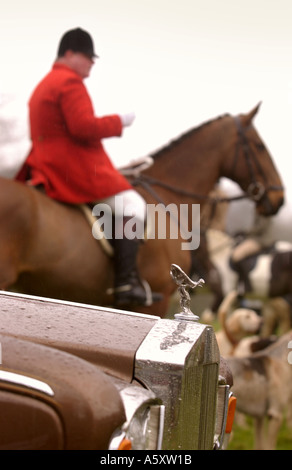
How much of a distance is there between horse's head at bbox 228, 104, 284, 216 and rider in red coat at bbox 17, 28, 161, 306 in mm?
962

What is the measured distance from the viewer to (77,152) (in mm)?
4211

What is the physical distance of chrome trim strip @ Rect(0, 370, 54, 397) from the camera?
126cm

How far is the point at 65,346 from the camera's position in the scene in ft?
5.30

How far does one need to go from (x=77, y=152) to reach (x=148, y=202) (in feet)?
1.66

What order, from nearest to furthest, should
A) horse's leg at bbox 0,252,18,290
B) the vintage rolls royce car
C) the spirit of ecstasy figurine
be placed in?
the vintage rolls royce car < the spirit of ecstasy figurine < horse's leg at bbox 0,252,18,290

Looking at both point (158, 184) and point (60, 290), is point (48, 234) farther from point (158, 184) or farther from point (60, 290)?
point (158, 184)

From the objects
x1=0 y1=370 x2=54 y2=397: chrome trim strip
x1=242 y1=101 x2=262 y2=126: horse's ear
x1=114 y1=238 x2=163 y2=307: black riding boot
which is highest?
x1=242 y1=101 x2=262 y2=126: horse's ear

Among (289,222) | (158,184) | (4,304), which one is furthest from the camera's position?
(289,222)

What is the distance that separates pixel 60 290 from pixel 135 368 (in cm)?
249

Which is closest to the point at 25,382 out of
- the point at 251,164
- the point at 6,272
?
the point at 6,272

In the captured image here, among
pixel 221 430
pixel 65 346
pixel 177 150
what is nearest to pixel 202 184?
pixel 177 150

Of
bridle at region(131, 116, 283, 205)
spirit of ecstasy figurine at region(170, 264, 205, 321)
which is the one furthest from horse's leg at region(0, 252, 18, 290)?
spirit of ecstasy figurine at region(170, 264, 205, 321)

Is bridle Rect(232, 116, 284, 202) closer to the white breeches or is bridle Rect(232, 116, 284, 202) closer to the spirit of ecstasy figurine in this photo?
the white breeches

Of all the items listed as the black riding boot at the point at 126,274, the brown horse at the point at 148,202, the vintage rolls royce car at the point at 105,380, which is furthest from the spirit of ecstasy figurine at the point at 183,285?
the black riding boot at the point at 126,274
